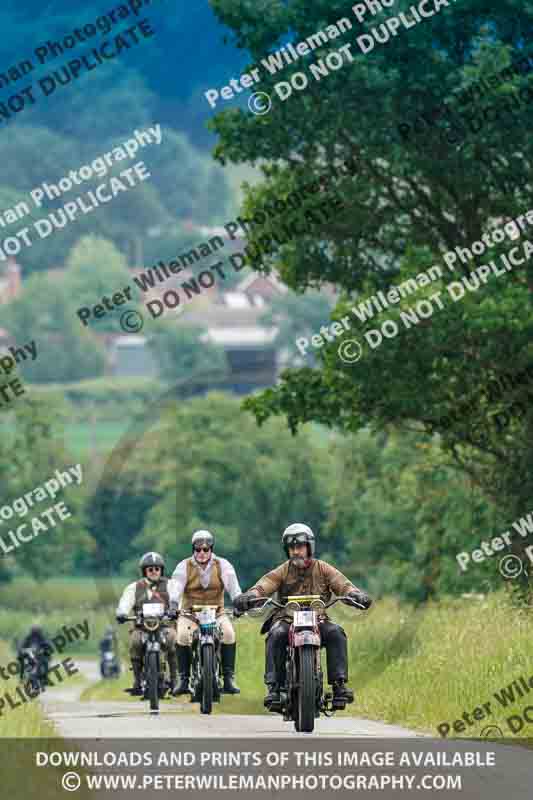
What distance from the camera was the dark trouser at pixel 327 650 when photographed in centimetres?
1414

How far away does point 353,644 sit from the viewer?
24.4 m

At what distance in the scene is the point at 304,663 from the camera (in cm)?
1383

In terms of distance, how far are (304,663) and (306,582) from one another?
0.67m

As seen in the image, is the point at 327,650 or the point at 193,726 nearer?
the point at 327,650

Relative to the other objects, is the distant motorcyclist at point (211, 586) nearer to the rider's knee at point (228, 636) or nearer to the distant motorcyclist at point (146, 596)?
the rider's knee at point (228, 636)

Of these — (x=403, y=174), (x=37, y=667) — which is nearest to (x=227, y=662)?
(x=403, y=174)

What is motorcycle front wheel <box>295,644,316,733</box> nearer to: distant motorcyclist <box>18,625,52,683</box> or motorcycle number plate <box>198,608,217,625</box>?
motorcycle number plate <box>198,608,217,625</box>

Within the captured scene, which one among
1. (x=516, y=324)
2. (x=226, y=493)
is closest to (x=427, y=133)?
(x=516, y=324)

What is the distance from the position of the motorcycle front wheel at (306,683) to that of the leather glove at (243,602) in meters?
0.58

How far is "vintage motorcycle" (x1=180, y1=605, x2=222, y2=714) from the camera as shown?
16359 millimetres

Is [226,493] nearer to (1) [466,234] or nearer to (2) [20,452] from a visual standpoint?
(2) [20,452]

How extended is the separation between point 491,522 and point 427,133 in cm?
1569

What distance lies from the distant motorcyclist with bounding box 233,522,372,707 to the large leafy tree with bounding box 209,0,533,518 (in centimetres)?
1396

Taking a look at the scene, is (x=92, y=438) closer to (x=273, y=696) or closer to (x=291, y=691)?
(x=273, y=696)
